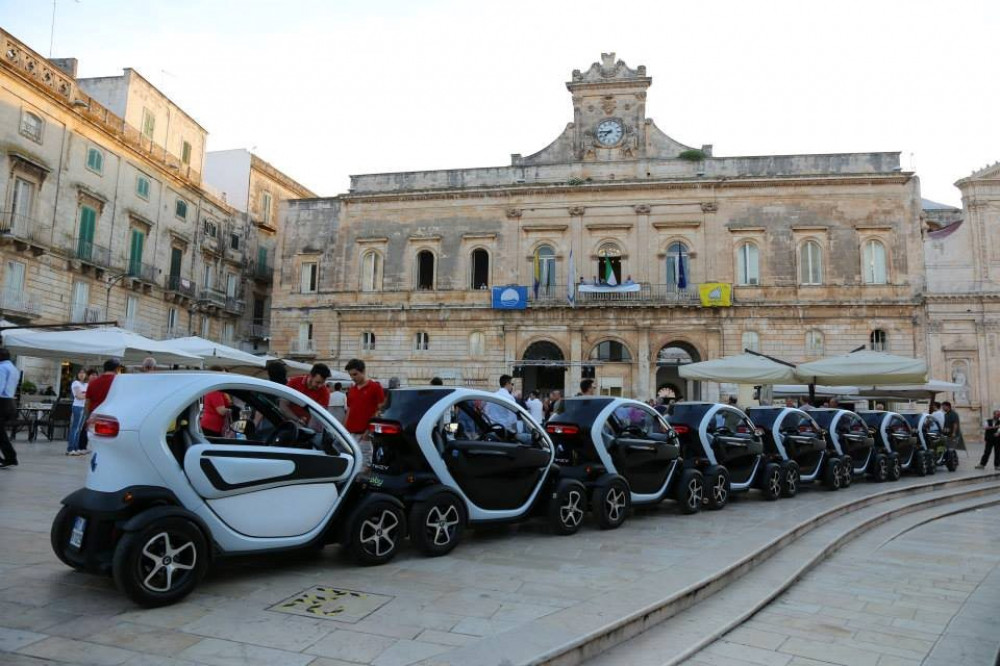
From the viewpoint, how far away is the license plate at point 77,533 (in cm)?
416

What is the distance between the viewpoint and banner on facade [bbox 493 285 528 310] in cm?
2858

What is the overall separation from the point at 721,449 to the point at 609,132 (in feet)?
75.9

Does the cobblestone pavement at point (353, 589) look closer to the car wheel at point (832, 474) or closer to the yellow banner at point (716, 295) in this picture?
the car wheel at point (832, 474)

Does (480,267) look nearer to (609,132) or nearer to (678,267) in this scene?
(609,132)

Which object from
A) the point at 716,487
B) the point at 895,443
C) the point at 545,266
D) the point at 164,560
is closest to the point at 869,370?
the point at 895,443

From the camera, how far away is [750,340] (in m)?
27.3

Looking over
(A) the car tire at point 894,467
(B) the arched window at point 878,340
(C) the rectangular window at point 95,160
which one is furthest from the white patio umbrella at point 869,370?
(C) the rectangular window at point 95,160

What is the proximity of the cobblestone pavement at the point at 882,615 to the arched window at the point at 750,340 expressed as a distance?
66.1 feet

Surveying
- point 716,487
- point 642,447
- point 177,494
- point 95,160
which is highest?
point 95,160

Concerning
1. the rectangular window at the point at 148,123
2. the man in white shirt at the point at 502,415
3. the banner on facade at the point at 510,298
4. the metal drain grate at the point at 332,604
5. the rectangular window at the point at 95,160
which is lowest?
the metal drain grate at the point at 332,604

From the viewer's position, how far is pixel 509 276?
2959 cm

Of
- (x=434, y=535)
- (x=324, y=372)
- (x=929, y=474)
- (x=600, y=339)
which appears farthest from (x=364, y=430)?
(x=600, y=339)

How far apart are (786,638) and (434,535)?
2715mm

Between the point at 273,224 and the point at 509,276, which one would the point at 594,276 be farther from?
the point at 273,224
